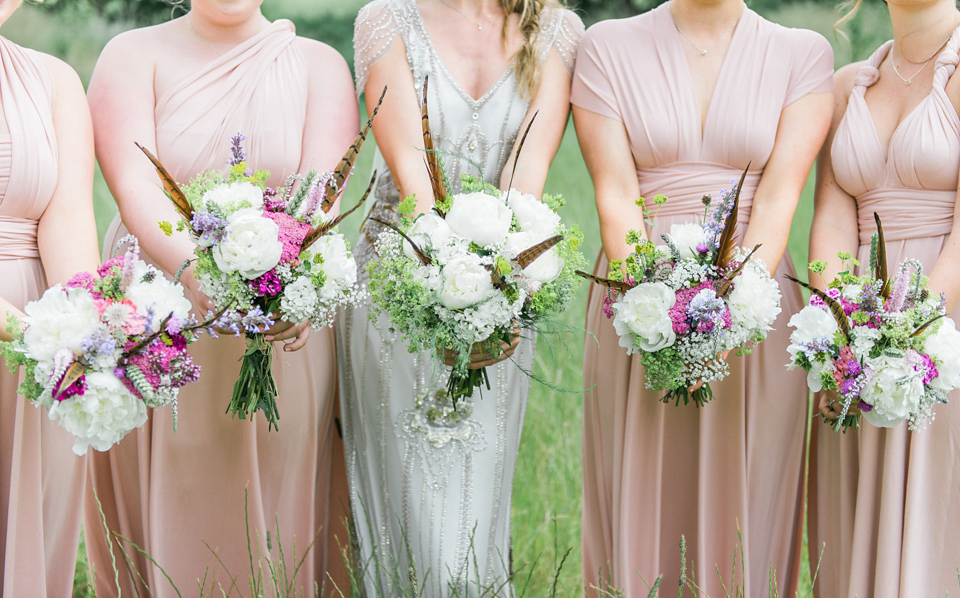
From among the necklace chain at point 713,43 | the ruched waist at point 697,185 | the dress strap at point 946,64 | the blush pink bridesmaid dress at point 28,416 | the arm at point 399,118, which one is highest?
the necklace chain at point 713,43

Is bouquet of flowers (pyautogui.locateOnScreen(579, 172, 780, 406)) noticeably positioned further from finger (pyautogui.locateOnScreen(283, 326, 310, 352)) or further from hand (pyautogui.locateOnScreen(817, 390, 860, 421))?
finger (pyautogui.locateOnScreen(283, 326, 310, 352))

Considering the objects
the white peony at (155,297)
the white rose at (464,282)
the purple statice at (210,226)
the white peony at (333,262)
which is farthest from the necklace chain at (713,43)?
the white peony at (155,297)

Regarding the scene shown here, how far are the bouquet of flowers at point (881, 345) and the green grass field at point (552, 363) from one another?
0.81 metres

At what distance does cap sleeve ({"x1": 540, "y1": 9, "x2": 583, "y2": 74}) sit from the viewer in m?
3.59

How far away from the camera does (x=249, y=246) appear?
2633 millimetres

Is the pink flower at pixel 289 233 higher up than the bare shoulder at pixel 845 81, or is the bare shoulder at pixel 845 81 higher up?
the bare shoulder at pixel 845 81

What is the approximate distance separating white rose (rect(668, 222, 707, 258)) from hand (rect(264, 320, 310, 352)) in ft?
4.05

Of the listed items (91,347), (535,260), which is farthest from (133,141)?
(535,260)

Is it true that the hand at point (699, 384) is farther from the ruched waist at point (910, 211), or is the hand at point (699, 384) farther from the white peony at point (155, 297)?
the white peony at point (155, 297)

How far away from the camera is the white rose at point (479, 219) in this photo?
2.71m

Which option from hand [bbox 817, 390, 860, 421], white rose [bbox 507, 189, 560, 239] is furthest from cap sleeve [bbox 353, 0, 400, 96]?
hand [bbox 817, 390, 860, 421]

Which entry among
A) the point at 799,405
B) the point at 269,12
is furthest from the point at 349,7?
the point at 799,405

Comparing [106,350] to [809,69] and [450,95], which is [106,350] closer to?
[450,95]

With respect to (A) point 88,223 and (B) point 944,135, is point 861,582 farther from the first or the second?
(A) point 88,223
